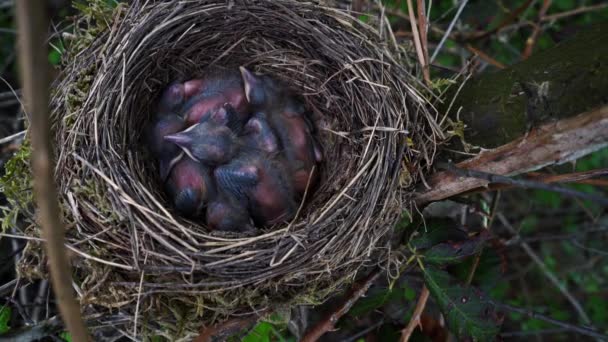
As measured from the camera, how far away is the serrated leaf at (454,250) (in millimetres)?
1361

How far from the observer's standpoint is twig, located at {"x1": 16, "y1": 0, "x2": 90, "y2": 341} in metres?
0.49

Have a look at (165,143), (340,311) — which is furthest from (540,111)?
(165,143)

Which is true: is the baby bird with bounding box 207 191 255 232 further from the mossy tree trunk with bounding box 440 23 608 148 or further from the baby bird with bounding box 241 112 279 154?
the mossy tree trunk with bounding box 440 23 608 148

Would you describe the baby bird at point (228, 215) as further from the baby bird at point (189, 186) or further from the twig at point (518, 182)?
the twig at point (518, 182)

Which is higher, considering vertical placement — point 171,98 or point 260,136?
point 171,98

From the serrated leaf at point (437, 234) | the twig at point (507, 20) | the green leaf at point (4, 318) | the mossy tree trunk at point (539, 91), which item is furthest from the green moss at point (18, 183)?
the twig at point (507, 20)

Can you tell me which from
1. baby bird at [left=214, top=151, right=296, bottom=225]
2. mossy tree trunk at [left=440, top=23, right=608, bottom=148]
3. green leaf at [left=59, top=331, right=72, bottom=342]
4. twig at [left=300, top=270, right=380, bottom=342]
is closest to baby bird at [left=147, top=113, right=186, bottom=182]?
baby bird at [left=214, top=151, right=296, bottom=225]

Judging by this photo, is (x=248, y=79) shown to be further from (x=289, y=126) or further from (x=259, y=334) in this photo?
(x=259, y=334)

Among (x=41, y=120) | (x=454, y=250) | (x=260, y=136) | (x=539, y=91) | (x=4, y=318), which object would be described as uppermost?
(x=41, y=120)

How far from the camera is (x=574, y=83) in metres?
1.07

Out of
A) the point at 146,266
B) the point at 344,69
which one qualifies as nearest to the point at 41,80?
the point at 146,266

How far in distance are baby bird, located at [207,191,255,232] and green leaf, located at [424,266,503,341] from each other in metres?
0.57

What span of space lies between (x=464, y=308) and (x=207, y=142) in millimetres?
845

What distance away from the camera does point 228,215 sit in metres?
1.61
